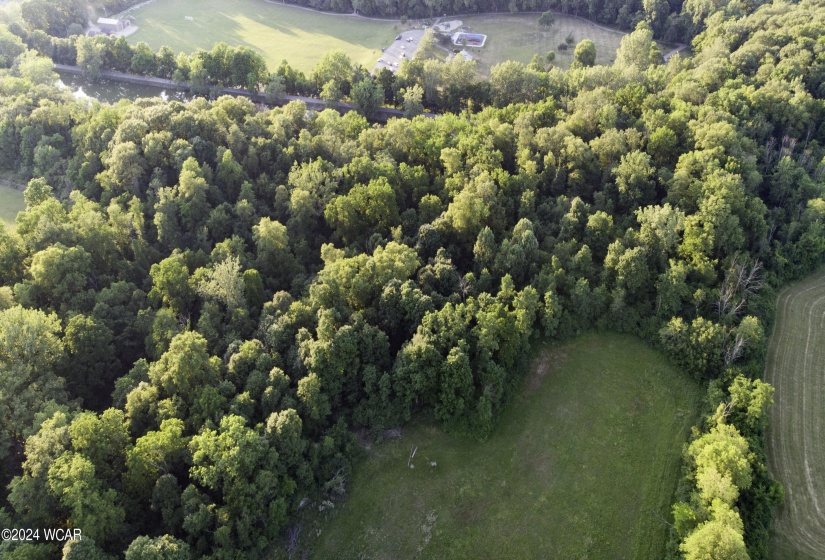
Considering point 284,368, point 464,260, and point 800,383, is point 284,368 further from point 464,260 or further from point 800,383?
point 800,383

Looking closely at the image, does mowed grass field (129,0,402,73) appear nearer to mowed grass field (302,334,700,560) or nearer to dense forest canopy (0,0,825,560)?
dense forest canopy (0,0,825,560)

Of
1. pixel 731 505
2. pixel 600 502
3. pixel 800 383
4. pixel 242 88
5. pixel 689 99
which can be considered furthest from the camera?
pixel 242 88

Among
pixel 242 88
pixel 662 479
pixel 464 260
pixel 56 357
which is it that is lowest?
pixel 662 479

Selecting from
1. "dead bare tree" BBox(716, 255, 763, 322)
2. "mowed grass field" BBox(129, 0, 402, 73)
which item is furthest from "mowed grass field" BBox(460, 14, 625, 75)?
"dead bare tree" BBox(716, 255, 763, 322)

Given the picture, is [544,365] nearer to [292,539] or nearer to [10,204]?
[292,539]

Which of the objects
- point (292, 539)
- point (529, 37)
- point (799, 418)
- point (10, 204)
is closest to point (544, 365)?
point (799, 418)

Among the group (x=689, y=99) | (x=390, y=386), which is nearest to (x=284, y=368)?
(x=390, y=386)

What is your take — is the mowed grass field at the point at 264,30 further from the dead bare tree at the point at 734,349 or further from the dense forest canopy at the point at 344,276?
the dead bare tree at the point at 734,349

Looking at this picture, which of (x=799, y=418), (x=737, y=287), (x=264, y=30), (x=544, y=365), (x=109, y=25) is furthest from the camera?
(x=264, y=30)
